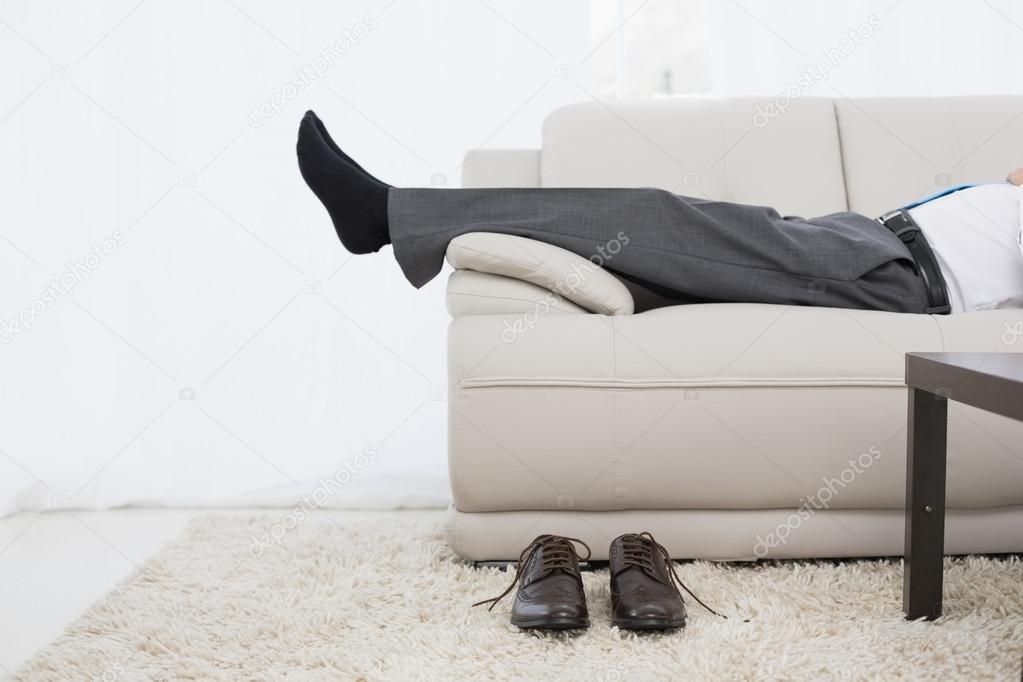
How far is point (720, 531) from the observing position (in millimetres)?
1176

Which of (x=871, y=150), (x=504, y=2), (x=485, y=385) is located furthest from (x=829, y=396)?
(x=504, y=2)

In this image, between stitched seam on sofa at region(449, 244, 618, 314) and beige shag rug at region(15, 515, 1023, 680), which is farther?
stitched seam on sofa at region(449, 244, 618, 314)

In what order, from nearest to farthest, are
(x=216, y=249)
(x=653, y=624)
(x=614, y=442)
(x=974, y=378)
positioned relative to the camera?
1. (x=974, y=378)
2. (x=653, y=624)
3. (x=614, y=442)
4. (x=216, y=249)

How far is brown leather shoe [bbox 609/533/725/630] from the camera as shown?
93 cm

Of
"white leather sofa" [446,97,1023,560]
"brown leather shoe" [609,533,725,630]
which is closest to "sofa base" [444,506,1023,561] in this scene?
"white leather sofa" [446,97,1023,560]

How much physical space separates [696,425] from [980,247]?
2.14 feet

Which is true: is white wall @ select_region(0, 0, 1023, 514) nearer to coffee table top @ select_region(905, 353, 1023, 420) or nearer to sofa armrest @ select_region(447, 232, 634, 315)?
sofa armrest @ select_region(447, 232, 634, 315)

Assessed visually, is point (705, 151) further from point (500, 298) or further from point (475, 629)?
point (475, 629)

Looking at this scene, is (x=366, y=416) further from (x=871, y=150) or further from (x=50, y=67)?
(x=871, y=150)

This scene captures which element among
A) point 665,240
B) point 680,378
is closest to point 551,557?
point 680,378

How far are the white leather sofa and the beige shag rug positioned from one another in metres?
0.06

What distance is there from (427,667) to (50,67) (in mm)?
1716

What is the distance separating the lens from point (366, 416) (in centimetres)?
198

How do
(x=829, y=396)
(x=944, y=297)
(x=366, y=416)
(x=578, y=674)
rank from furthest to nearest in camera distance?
(x=366, y=416) < (x=944, y=297) < (x=829, y=396) < (x=578, y=674)
